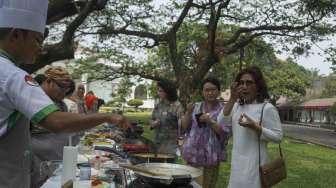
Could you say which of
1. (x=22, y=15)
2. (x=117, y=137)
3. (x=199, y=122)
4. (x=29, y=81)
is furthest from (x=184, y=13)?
(x=29, y=81)

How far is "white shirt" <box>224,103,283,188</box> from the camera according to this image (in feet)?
10.1

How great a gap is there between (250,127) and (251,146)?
0.73 ft

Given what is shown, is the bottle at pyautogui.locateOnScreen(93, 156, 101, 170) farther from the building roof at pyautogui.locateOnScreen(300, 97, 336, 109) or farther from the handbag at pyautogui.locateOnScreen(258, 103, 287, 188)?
the building roof at pyautogui.locateOnScreen(300, 97, 336, 109)

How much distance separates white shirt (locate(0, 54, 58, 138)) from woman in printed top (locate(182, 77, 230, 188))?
105 inches

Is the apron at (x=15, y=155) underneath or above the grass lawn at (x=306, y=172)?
above

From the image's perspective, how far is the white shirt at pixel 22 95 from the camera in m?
1.34

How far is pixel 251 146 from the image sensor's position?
10.3 feet

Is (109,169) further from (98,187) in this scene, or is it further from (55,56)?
(55,56)

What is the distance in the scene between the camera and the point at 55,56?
8.49 m

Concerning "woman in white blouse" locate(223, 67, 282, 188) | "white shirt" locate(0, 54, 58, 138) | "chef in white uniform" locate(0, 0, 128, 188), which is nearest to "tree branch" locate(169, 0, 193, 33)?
"woman in white blouse" locate(223, 67, 282, 188)

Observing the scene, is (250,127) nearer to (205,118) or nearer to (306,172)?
(205,118)

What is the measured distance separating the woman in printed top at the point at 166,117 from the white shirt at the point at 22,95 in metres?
3.83

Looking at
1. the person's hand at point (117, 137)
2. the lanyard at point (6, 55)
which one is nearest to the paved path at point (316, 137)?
the person's hand at point (117, 137)

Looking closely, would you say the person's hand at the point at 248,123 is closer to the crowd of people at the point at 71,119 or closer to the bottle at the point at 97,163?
the crowd of people at the point at 71,119
